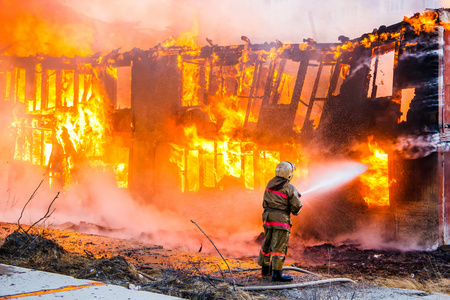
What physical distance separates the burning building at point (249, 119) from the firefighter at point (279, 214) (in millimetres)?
5165

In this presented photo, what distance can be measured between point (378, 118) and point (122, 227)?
8.99 metres

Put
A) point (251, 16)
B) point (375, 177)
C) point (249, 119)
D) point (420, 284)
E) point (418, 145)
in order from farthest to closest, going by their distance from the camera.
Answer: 1. point (251, 16)
2. point (249, 119)
3. point (375, 177)
4. point (418, 145)
5. point (420, 284)

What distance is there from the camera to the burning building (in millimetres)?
10320

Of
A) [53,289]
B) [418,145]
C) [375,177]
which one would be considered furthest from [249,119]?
[53,289]

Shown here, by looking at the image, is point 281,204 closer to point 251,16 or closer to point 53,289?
point 53,289

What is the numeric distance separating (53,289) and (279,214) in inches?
138

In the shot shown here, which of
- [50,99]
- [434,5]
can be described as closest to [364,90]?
[50,99]

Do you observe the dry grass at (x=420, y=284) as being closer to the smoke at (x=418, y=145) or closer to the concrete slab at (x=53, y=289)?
the smoke at (x=418, y=145)

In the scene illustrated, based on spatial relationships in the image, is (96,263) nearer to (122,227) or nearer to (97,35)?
(122,227)

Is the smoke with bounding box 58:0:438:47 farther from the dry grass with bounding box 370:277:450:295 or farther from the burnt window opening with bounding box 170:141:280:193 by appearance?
the dry grass with bounding box 370:277:450:295

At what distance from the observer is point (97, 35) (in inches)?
896

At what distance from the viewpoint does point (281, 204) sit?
21.2 feet

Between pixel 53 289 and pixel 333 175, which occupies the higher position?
pixel 333 175

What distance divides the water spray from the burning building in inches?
8.4
